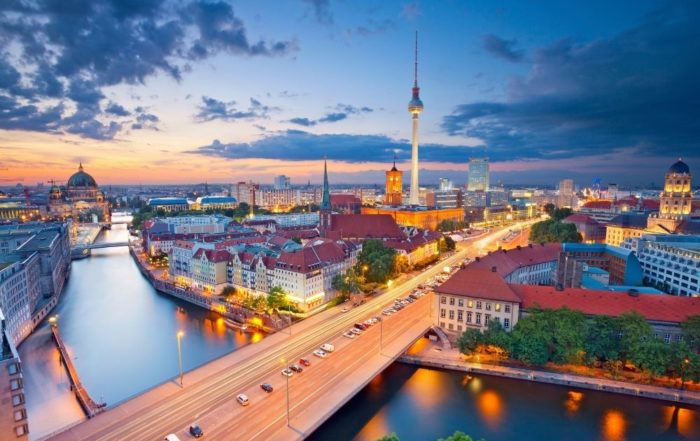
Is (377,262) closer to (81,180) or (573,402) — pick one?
(573,402)

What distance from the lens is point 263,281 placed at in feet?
153

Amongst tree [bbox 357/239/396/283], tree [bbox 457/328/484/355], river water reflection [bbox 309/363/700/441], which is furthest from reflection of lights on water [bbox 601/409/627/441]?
tree [bbox 357/239/396/283]

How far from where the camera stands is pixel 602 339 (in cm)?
2831

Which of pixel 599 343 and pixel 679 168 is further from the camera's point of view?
pixel 679 168

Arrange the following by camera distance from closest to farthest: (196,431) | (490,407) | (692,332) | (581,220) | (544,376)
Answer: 1. (196,431)
2. (490,407)
3. (692,332)
4. (544,376)
5. (581,220)

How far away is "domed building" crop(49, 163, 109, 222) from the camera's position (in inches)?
5394

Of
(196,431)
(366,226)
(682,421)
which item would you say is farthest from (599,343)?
(366,226)

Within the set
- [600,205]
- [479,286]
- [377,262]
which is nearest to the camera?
[479,286]

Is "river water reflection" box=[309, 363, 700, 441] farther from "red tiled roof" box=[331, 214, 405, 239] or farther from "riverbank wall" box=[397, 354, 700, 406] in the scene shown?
"red tiled roof" box=[331, 214, 405, 239]

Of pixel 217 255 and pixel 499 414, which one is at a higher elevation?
pixel 217 255

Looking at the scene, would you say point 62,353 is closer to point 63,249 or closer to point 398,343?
point 398,343

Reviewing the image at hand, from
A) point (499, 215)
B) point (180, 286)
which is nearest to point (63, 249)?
point (180, 286)

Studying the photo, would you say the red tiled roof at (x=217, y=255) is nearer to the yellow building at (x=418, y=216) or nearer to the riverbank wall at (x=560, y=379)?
the riverbank wall at (x=560, y=379)

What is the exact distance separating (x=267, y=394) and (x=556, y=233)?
209ft
